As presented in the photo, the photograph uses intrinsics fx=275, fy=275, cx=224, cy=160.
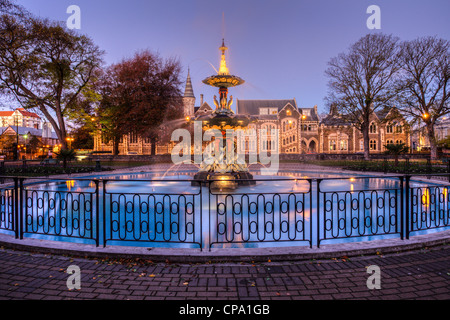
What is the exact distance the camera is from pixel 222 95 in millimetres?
16234

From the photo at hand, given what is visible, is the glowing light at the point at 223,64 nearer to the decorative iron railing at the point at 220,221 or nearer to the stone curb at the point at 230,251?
the decorative iron railing at the point at 220,221

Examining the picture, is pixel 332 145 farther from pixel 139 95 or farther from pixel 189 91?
pixel 139 95

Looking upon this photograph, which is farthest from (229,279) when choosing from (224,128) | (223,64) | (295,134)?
(295,134)

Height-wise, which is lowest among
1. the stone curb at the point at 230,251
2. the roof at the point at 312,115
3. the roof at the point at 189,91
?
the stone curb at the point at 230,251

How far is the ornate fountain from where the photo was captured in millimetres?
14734

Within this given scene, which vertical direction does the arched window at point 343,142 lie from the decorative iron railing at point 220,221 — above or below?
above

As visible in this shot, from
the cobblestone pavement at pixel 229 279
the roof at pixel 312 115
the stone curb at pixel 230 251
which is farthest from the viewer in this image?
the roof at pixel 312 115

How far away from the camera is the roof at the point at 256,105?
68.6 meters

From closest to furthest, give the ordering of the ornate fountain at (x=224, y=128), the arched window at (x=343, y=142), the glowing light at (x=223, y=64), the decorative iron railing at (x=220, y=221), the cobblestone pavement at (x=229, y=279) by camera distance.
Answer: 1. the cobblestone pavement at (x=229, y=279)
2. the decorative iron railing at (x=220, y=221)
3. the ornate fountain at (x=224, y=128)
4. the glowing light at (x=223, y=64)
5. the arched window at (x=343, y=142)

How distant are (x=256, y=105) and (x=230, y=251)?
6687 cm

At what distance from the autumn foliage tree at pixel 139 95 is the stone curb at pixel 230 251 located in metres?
35.1

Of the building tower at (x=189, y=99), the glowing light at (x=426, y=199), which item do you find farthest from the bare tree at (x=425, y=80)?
the building tower at (x=189, y=99)
